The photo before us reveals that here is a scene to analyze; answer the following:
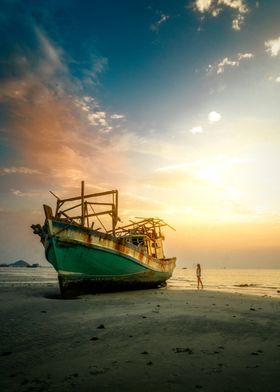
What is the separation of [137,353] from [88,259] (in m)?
11.1

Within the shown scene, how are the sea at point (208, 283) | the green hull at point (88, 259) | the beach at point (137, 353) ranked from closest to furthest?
the beach at point (137, 353) < the green hull at point (88, 259) < the sea at point (208, 283)

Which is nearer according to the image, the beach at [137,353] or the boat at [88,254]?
the beach at [137,353]

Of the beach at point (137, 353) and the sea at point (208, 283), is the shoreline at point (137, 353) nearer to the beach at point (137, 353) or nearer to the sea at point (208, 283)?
the beach at point (137, 353)

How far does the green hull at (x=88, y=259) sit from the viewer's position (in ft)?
48.5

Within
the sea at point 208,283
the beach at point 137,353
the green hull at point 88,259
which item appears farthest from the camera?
the sea at point 208,283

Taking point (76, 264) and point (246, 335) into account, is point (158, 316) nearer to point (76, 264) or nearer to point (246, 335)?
point (246, 335)

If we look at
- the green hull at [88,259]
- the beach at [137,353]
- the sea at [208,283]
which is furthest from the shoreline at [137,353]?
the sea at [208,283]

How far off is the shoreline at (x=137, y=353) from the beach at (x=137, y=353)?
0.01m

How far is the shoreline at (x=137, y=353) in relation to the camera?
3633mm

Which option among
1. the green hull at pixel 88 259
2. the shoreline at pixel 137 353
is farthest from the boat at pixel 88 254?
the shoreline at pixel 137 353

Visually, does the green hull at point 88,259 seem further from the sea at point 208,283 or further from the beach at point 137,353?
the sea at point 208,283

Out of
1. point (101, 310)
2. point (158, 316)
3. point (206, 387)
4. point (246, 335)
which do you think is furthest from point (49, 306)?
point (206, 387)

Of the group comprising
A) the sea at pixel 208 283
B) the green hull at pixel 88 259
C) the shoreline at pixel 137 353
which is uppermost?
→ the green hull at pixel 88 259

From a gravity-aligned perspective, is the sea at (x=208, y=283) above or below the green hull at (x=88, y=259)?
below
